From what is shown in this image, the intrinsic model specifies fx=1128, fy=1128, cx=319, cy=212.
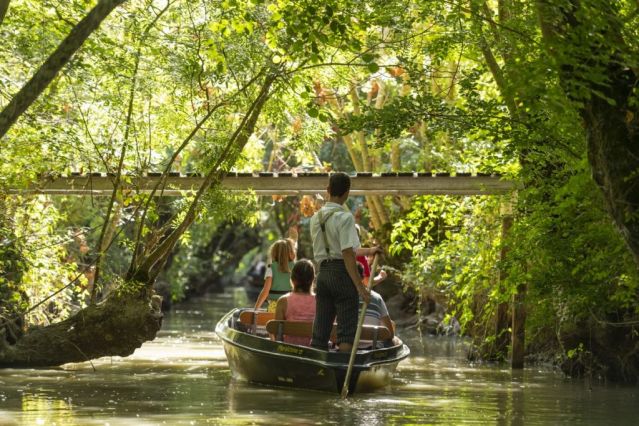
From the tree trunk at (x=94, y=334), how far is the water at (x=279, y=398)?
0.98ft

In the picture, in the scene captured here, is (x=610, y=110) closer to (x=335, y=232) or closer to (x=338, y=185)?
(x=338, y=185)

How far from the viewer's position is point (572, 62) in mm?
7793

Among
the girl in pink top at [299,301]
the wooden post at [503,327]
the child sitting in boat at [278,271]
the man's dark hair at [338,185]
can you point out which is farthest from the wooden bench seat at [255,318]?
the wooden post at [503,327]

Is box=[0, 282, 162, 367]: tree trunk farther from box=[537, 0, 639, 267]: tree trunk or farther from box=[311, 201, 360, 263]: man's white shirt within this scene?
box=[537, 0, 639, 267]: tree trunk

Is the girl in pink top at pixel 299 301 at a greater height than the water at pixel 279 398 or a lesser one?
greater

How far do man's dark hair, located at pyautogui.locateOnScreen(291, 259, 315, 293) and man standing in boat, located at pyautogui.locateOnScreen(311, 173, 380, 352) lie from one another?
782mm

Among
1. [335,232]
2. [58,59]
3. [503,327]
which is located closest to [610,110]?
[335,232]

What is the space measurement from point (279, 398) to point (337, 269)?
1585 mm

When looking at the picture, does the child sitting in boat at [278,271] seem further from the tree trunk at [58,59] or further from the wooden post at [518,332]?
the tree trunk at [58,59]

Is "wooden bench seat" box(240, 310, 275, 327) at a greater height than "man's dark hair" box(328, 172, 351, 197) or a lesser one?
lesser

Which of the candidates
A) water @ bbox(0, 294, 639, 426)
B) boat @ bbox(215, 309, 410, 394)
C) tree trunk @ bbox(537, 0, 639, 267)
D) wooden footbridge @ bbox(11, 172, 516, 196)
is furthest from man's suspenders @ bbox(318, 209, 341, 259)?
wooden footbridge @ bbox(11, 172, 516, 196)

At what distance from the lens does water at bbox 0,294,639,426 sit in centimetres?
1038

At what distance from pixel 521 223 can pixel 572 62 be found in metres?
5.52

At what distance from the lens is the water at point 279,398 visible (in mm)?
10383
